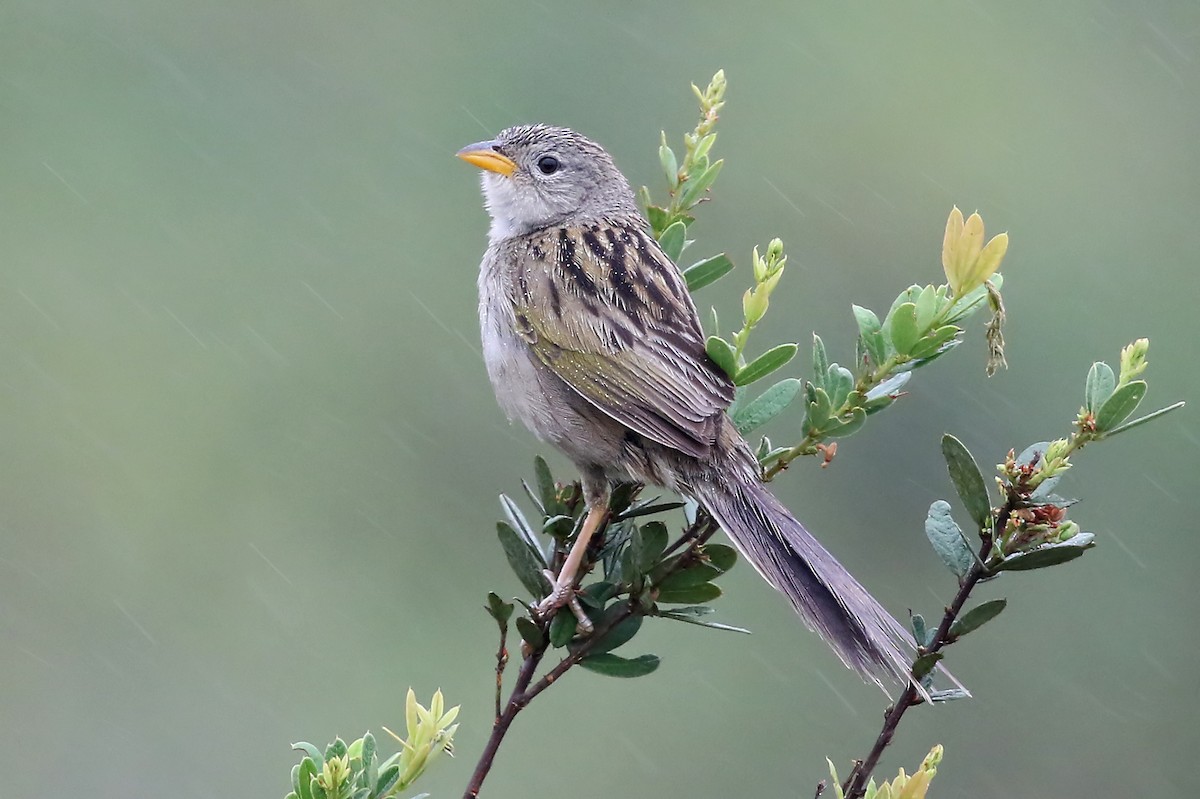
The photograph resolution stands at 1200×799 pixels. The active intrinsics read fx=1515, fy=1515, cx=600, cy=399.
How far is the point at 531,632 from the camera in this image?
3.35 metres

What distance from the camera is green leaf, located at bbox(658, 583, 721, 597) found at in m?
3.33

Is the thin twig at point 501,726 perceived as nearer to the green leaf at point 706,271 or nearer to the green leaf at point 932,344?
the green leaf at point 932,344

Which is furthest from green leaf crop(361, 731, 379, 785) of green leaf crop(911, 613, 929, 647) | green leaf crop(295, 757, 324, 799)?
green leaf crop(911, 613, 929, 647)

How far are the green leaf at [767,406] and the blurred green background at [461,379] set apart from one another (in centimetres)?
944

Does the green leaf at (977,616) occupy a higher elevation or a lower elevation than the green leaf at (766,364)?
lower

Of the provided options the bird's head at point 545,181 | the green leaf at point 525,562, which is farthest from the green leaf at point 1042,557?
the bird's head at point 545,181

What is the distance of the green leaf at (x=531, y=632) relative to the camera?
3.35 meters

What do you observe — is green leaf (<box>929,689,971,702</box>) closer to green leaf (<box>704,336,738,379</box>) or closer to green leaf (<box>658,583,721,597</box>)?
green leaf (<box>658,583,721,597</box>)

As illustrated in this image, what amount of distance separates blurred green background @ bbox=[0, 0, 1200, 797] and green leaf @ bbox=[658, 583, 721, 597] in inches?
383

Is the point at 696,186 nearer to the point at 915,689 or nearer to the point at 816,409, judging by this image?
the point at 816,409

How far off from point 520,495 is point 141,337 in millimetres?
6270

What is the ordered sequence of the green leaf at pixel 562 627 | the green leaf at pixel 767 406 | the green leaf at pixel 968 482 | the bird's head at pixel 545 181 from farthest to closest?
1. the bird's head at pixel 545 181
2. the green leaf at pixel 767 406
3. the green leaf at pixel 562 627
4. the green leaf at pixel 968 482

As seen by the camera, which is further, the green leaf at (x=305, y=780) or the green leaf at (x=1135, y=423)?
the green leaf at (x=1135, y=423)

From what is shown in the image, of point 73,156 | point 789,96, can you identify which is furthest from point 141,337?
point 789,96
